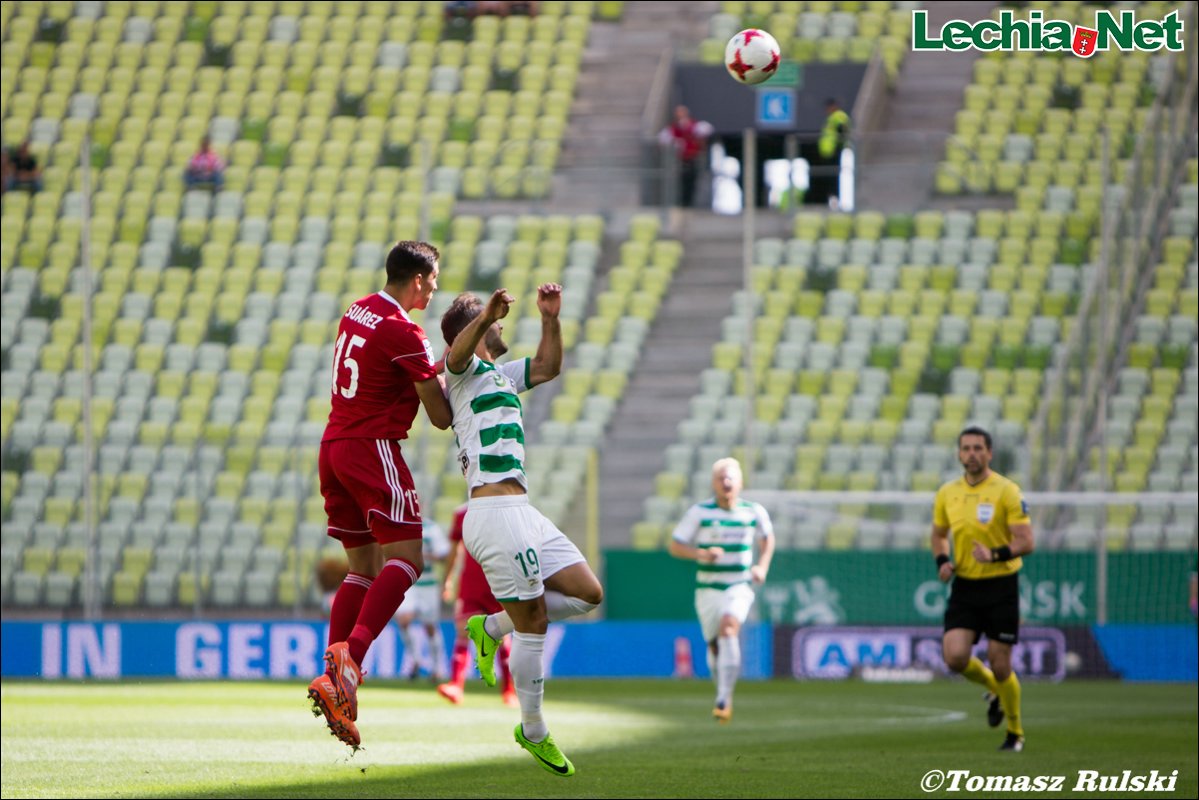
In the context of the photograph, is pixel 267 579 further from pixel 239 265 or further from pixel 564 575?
pixel 564 575

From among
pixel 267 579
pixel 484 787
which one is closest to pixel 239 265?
pixel 267 579

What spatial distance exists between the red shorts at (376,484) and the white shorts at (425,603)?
38.3 ft

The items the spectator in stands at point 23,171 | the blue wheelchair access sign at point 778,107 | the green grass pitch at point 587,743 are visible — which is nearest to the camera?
the green grass pitch at point 587,743

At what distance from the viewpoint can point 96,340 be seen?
82.8ft

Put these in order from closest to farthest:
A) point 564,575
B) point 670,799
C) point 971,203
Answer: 1. point 564,575
2. point 670,799
3. point 971,203

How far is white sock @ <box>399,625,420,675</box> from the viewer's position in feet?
67.2

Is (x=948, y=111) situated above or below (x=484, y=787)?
above

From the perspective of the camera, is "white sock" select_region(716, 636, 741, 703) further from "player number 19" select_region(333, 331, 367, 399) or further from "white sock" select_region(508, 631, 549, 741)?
"player number 19" select_region(333, 331, 367, 399)

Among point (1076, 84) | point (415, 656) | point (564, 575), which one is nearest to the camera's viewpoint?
point (564, 575)

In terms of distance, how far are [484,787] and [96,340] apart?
54.3 feet

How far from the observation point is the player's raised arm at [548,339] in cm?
827

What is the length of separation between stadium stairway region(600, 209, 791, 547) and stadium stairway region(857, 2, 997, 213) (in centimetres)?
199

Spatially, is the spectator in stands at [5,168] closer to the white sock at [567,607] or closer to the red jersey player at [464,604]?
the red jersey player at [464,604]

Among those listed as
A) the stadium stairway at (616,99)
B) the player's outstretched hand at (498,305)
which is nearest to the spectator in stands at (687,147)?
the stadium stairway at (616,99)
